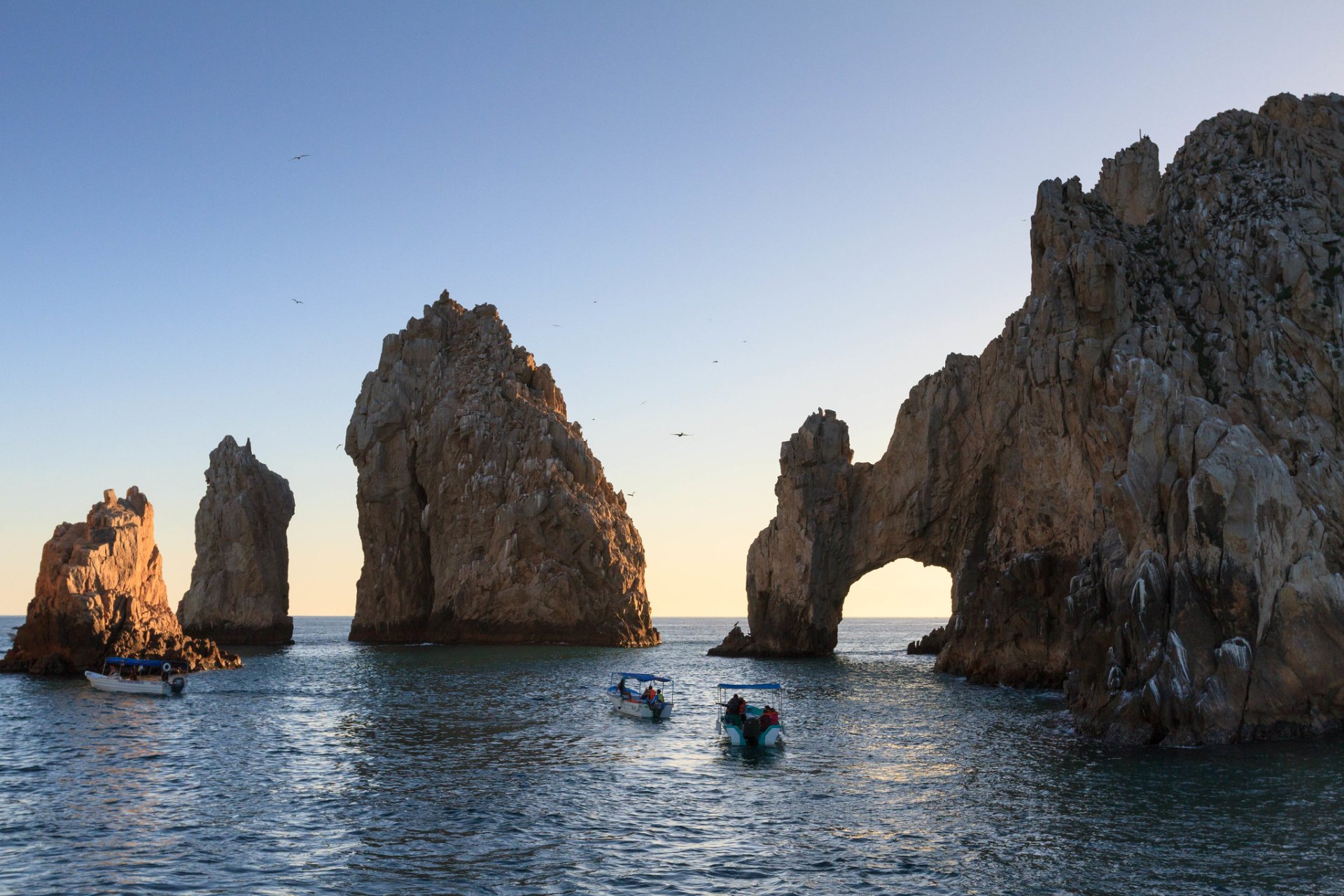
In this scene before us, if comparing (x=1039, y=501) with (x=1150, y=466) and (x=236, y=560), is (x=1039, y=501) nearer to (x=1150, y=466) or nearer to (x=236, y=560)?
(x=1150, y=466)

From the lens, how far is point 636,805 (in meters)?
33.0

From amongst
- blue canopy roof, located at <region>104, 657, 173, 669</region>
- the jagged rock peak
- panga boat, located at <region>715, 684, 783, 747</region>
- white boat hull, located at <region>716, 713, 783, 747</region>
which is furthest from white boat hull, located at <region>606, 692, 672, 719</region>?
the jagged rock peak

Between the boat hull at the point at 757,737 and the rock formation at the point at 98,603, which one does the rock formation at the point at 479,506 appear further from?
the boat hull at the point at 757,737

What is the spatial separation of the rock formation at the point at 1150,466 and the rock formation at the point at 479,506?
32.2 meters

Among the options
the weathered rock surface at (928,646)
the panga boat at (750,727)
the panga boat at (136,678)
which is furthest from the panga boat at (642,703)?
the weathered rock surface at (928,646)

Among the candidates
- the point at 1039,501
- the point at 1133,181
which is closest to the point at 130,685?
the point at 1039,501

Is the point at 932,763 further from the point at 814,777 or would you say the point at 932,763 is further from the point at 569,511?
the point at 569,511

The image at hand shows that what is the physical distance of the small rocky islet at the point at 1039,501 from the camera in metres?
40.2

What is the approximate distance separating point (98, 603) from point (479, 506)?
2075 inches

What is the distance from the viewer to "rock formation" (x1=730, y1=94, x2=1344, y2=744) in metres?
39.8

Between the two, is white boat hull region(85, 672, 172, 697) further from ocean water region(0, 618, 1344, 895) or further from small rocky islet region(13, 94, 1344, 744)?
ocean water region(0, 618, 1344, 895)

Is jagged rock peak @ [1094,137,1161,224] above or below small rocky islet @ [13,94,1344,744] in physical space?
above

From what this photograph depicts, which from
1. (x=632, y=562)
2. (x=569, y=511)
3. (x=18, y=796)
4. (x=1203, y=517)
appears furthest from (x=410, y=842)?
(x=632, y=562)

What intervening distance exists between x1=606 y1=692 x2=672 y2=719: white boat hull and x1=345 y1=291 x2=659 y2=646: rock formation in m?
62.3
